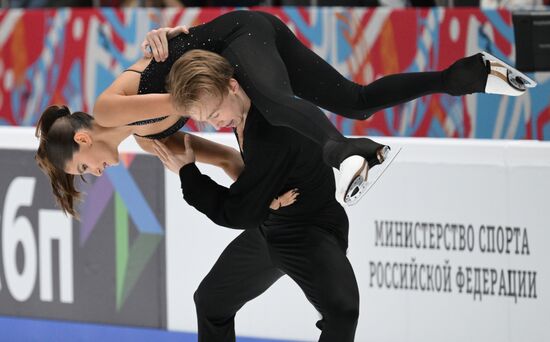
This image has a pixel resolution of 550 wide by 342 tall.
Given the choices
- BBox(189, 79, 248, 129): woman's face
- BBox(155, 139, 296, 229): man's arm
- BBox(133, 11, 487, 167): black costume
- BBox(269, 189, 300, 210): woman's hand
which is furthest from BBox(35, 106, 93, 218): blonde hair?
BBox(269, 189, 300, 210): woman's hand

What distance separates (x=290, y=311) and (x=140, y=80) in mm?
1555

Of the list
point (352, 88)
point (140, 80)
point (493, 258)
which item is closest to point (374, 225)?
point (493, 258)

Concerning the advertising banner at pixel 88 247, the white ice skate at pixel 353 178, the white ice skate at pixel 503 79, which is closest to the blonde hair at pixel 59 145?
the white ice skate at pixel 353 178

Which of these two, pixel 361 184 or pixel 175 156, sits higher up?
pixel 175 156

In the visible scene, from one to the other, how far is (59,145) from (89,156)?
103 millimetres

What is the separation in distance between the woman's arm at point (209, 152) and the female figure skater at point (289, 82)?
305 millimetres

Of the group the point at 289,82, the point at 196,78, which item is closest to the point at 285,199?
the point at 289,82

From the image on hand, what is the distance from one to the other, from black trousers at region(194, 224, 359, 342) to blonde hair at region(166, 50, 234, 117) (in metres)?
0.58

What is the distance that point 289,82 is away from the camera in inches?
151

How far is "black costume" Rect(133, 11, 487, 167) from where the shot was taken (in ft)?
11.6

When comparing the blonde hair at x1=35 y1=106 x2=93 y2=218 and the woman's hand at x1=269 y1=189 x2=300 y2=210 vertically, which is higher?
the blonde hair at x1=35 y1=106 x2=93 y2=218

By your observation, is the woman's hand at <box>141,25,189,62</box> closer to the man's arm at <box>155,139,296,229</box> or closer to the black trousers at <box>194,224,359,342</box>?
the man's arm at <box>155,139,296,229</box>

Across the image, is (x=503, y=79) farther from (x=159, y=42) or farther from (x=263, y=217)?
(x=159, y=42)

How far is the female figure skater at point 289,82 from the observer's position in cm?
358
